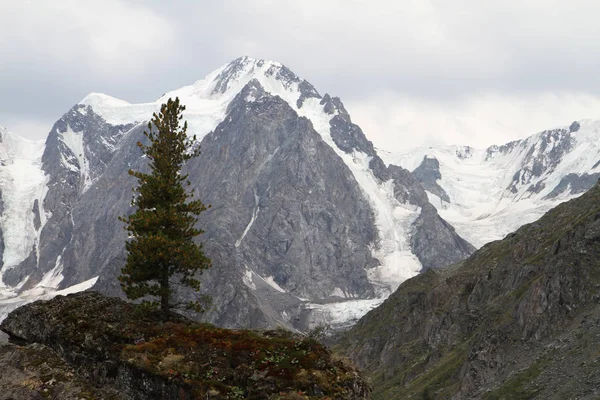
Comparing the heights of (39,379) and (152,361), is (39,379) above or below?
above

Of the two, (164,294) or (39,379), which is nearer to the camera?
(39,379)

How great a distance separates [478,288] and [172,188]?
131769 mm

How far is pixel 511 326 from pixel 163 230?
91518 millimetres

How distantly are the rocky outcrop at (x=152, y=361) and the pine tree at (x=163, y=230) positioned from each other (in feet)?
12.6

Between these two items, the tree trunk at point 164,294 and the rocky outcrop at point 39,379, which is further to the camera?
the tree trunk at point 164,294

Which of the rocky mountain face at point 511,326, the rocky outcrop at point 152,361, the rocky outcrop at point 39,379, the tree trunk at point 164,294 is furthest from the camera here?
the rocky mountain face at point 511,326

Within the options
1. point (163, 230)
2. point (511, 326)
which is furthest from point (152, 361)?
point (511, 326)

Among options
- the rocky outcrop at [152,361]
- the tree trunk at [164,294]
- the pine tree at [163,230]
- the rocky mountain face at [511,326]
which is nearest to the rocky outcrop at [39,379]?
the rocky outcrop at [152,361]

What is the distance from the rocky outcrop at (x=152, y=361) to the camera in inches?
957

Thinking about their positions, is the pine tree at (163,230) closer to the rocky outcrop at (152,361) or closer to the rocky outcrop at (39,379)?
the rocky outcrop at (152,361)

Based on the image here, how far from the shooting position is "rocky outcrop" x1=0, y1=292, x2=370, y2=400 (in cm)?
2430

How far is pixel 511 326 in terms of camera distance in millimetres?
111188

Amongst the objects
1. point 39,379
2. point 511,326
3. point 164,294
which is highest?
point 164,294

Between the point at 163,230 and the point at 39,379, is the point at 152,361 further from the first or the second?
the point at 163,230
